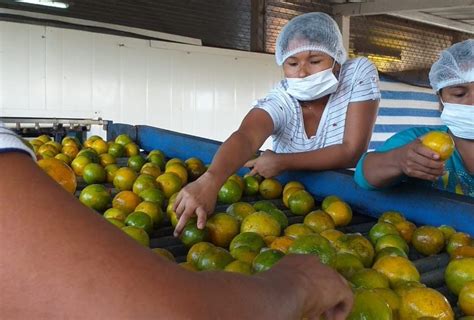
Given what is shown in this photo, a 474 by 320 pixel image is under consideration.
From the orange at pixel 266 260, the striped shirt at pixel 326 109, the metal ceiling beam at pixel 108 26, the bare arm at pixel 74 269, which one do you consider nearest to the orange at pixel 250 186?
the striped shirt at pixel 326 109

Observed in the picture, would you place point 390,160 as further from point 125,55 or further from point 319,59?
point 125,55

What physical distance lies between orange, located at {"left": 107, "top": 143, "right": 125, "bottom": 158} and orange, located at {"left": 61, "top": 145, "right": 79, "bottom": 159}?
208mm

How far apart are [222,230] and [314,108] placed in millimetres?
1269

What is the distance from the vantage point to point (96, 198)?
2152mm

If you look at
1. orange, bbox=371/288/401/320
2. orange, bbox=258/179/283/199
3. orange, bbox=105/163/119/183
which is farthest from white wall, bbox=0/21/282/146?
orange, bbox=371/288/401/320

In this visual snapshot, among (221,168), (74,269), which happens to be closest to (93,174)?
(221,168)

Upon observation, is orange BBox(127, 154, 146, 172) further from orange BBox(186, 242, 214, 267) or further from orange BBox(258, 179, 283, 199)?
orange BBox(186, 242, 214, 267)

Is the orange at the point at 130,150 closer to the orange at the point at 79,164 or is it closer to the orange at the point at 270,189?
the orange at the point at 79,164

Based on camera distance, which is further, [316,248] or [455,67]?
[455,67]

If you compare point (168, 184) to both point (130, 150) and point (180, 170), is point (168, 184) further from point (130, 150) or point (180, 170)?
point (130, 150)

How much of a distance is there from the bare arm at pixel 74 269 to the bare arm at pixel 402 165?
1336mm

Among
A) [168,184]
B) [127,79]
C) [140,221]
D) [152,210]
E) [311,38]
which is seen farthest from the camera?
[127,79]

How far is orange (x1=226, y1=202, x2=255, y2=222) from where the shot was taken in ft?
6.64

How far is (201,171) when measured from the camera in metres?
2.72
